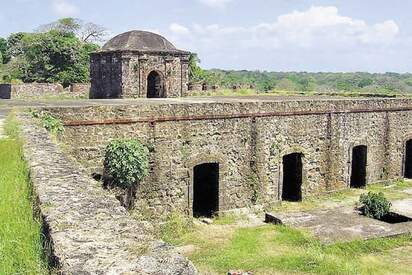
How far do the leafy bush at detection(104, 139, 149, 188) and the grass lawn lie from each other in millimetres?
1833

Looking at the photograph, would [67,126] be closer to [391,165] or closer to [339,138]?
[339,138]

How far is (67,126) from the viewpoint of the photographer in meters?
11.5

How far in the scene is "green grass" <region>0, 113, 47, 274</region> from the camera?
123 inches

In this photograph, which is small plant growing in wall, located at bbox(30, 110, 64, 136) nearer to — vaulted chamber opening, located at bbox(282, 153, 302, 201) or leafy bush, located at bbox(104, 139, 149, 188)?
leafy bush, located at bbox(104, 139, 149, 188)

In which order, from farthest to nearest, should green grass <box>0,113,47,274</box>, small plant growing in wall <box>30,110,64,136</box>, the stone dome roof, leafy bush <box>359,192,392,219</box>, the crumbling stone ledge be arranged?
→ the stone dome roof < leafy bush <box>359,192,392,219</box> < small plant growing in wall <box>30,110,64,136</box> < green grass <box>0,113,47,274</box> < the crumbling stone ledge

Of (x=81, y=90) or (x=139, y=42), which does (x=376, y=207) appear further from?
(x=81, y=90)

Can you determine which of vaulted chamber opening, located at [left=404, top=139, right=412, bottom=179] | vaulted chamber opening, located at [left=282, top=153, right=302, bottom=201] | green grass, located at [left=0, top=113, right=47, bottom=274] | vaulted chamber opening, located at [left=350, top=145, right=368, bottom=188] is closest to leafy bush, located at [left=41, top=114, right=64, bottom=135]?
green grass, located at [left=0, top=113, right=47, bottom=274]

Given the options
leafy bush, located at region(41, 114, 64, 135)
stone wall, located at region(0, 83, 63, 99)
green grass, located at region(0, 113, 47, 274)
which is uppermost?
stone wall, located at region(0, 83, 63, 99)

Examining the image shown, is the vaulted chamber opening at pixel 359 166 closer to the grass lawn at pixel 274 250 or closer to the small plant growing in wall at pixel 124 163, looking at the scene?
the grass lawn at pixel 274 250

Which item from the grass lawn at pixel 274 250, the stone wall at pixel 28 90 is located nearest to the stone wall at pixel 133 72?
the stone wall at pixel 28 90

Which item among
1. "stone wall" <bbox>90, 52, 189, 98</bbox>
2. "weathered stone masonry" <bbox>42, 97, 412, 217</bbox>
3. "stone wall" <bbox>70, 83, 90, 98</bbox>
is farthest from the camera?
"stone wall" <bbox>70, 83, 90, 98</bbox>

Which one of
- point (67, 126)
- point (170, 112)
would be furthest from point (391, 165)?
point (67, 126)

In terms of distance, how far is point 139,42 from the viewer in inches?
874

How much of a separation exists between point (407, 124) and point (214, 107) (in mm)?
9708
